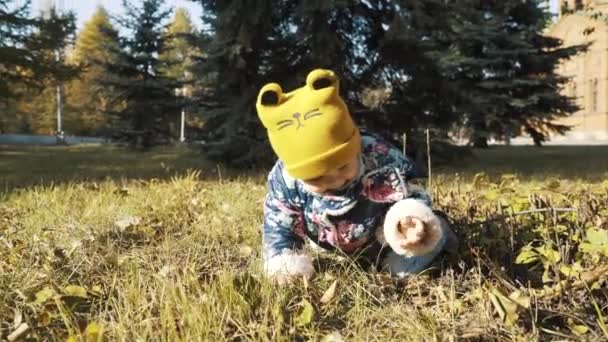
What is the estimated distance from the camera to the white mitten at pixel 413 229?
1.55m

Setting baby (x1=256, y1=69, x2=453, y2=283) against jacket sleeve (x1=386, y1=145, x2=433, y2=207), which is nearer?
baby (x1=256, y1=69, x2=453, y2=283)

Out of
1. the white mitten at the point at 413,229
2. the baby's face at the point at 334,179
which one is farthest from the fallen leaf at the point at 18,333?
the white mitten at the point at 413,229

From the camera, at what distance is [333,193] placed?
177cm

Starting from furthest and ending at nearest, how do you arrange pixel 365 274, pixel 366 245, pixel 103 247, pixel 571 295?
pixel 103 247, pixel 366 245, pixel 365 274, pixel 571 295

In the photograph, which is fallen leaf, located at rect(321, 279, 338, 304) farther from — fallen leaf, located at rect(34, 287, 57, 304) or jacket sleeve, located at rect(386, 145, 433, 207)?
fallen leaf, located at rect(34, 287, 57, 304)

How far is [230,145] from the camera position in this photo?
6.70m

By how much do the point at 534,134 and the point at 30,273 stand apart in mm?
15365

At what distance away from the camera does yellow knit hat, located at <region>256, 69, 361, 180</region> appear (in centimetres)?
155

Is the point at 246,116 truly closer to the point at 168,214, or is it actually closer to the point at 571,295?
the point at 168,214

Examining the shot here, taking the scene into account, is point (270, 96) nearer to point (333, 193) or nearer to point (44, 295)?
point (333, 193)

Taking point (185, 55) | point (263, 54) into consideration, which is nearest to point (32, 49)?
point (263, 54)

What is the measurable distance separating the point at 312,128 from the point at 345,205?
340 millimetres

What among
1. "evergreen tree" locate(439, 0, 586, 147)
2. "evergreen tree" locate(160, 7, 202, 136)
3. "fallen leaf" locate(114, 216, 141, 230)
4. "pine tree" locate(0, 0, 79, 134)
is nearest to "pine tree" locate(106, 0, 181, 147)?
"evergreen tree" locate(160, 7, 202, 136)

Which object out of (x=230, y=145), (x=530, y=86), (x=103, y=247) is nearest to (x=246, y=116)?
(x=230, y=145)
